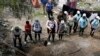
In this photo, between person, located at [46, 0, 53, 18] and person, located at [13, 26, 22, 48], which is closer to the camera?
person, located at [13, 26, 22, 48]

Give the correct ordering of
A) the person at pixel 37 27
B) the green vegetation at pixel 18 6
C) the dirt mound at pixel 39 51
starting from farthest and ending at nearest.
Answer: the person at pixel 37 27 → the dirt mound at pixel 39 51 → the green vegetation at pixel 18 6

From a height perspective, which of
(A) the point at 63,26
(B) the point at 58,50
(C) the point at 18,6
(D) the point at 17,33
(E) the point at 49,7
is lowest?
(B) the point at 58,50

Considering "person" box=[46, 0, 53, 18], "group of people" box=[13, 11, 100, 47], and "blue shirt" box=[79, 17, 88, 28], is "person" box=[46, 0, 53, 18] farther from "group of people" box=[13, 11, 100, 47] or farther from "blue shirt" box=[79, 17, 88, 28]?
"blue shirt" box=[79, 17, 88, 28]

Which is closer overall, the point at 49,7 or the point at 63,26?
the point at 63,26

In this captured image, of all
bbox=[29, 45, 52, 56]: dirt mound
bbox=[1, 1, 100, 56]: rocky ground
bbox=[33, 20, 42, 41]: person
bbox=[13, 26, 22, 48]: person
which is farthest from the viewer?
bbox=[33, 20, 42, 41]: person

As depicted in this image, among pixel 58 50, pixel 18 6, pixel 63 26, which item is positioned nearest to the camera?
pixel 18 6

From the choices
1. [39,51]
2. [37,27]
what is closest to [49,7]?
[37,27]

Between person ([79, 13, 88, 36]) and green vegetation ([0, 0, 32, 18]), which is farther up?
green vegetation ([0, 0, 32, 18])

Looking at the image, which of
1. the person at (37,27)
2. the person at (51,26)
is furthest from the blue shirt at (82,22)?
the person at (37,27)

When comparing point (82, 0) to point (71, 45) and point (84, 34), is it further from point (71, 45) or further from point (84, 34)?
point (71, 45)

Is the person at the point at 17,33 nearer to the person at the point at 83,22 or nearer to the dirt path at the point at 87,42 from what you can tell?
the dirt path at the point at 87,42

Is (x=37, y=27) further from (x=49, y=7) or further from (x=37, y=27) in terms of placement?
(x=49, y=7)

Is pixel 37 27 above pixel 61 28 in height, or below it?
above

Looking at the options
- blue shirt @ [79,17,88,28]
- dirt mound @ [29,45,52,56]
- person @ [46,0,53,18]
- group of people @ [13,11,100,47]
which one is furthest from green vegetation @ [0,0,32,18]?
person @ [46,0,53,18]
